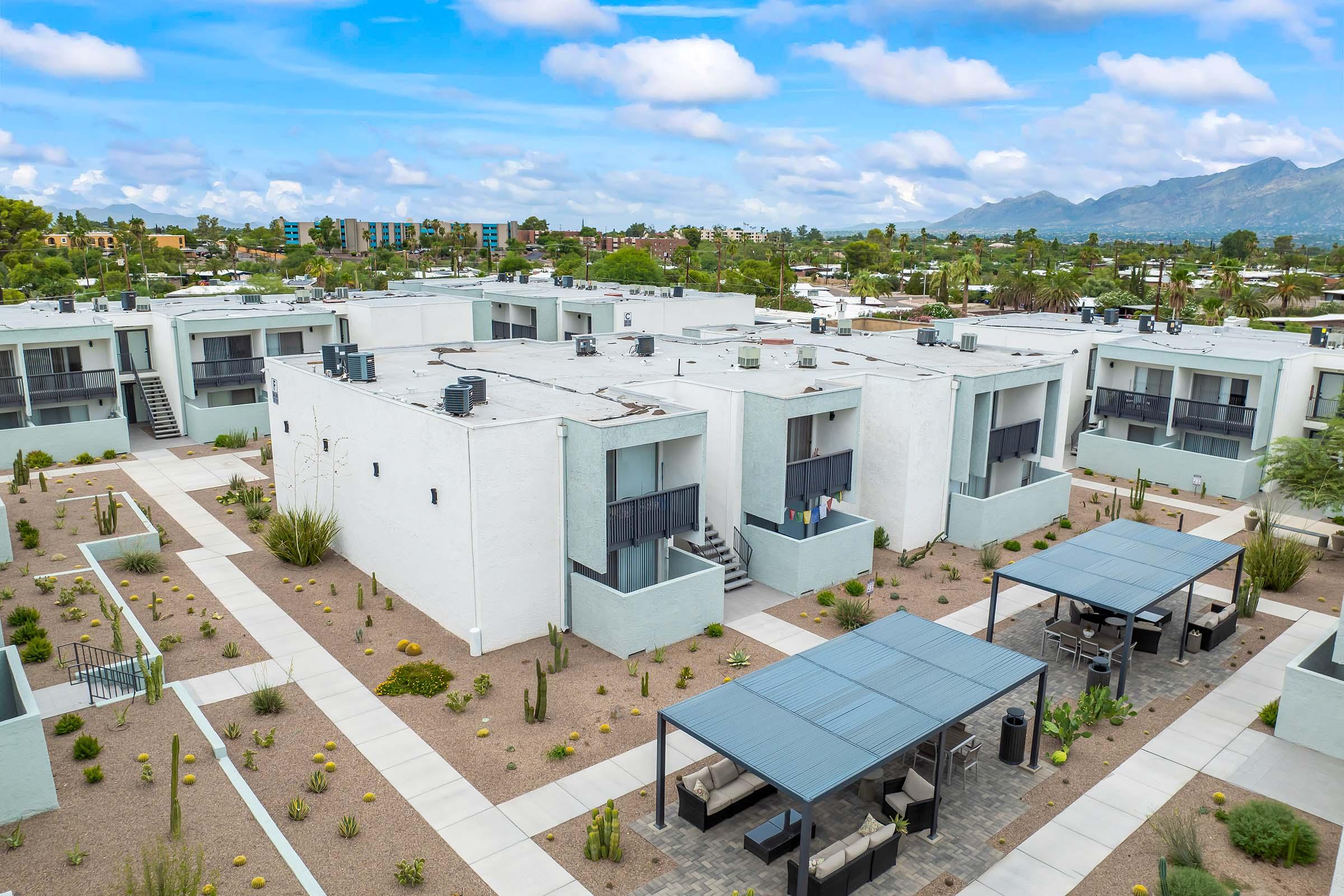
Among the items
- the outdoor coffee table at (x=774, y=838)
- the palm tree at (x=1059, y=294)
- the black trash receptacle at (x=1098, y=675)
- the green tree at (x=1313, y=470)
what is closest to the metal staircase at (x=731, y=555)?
the black trash receptacle at (x=1098, y=675)

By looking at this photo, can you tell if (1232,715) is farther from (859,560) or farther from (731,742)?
(731,742)

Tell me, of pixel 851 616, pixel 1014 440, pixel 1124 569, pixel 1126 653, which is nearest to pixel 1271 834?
pixel 1126 653

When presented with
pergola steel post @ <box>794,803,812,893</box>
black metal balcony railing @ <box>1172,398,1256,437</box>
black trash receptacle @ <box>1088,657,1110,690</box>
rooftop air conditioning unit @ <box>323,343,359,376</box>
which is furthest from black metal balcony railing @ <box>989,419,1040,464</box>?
rooftop air conditioning unit @ <box>323,343,359,376</box>

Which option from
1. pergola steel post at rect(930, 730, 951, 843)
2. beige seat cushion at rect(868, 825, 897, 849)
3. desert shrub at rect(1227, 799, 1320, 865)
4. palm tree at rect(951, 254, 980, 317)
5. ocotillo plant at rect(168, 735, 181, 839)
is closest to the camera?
beige seat cushion at rect(868, 825, 897, 849)

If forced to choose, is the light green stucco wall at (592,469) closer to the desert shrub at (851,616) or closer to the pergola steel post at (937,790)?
the desert shrub at (851,616)

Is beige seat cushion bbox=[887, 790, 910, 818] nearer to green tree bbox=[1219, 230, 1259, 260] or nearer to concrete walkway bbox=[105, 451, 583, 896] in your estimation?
concrete walkway bbox=[105, 451, 583, 896]

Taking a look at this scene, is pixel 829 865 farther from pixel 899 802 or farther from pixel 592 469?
pixel 592 469


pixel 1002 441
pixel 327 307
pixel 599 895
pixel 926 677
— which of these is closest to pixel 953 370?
pixel 1002 441
